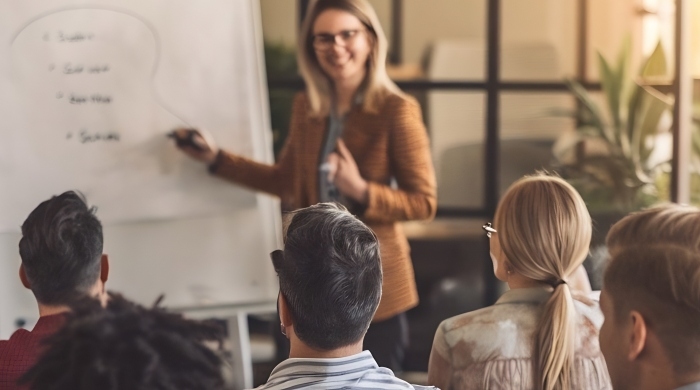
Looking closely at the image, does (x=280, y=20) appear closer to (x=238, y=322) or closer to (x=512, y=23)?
(x=512, y=23)

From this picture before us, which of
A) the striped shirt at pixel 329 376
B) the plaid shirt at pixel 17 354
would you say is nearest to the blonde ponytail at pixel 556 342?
the striped shirt at pixel 329 376

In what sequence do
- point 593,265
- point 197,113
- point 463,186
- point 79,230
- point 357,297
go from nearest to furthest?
point 357,297 → point 79,230 → point 593,265 → point 197,113 → point 463,186

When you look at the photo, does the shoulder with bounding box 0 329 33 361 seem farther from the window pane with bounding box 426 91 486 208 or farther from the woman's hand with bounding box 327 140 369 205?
the window pane with bounding box 426 91 486 208

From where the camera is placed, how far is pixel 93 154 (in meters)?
2.57

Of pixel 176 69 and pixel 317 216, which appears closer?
pixel 317 216

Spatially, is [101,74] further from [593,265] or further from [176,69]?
[593,265]

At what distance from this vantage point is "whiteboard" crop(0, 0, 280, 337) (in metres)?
2.53

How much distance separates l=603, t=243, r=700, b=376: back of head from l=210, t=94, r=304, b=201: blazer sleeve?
1590 mm

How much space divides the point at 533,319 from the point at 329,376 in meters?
0.54

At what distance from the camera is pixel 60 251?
1725mm

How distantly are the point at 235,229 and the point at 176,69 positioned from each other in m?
0.56

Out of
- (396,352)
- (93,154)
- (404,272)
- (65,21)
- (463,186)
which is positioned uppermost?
(65,21)

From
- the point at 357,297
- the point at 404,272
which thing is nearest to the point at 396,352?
the point at 404,272

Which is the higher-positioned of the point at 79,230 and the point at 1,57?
the point at 1,57
